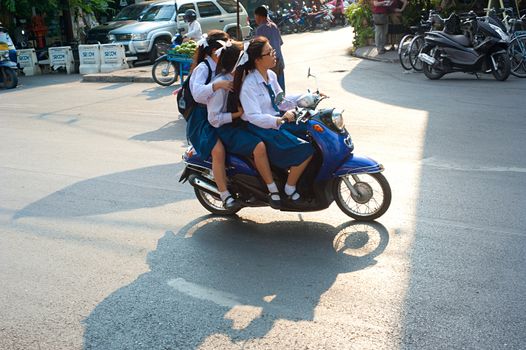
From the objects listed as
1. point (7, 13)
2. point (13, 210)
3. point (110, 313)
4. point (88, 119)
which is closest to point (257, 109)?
point (110, 313)

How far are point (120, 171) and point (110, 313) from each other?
422 cm

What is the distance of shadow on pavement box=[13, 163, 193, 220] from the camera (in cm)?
720

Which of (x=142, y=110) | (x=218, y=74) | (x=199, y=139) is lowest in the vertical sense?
(x=142, y=110)

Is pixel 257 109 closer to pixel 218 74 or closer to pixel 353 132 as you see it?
pixel 218 74

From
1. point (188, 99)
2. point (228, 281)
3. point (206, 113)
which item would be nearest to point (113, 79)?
point (188, 99)

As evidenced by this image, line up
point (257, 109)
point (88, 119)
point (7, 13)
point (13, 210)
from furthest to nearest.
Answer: point (7, 13) < point (88, 119) < point (13, 210) < point (257, 109)

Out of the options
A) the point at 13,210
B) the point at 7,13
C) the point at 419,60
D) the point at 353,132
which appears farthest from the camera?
the point at 7,13

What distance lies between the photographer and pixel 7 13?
25359mm

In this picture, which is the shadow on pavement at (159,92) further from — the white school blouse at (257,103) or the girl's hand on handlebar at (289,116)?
the girl's hand on handlebar at (289,116)

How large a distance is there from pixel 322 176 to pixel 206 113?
1203 millimetres

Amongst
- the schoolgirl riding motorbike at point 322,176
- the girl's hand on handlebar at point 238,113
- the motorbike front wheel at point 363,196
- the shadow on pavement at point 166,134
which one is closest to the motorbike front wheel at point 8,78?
the shadow on pavement at point 166,134

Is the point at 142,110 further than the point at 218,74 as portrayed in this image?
Yes

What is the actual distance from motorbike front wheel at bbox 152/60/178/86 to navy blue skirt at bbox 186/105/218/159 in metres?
10.7

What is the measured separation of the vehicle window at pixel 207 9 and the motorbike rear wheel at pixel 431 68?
9.76m
